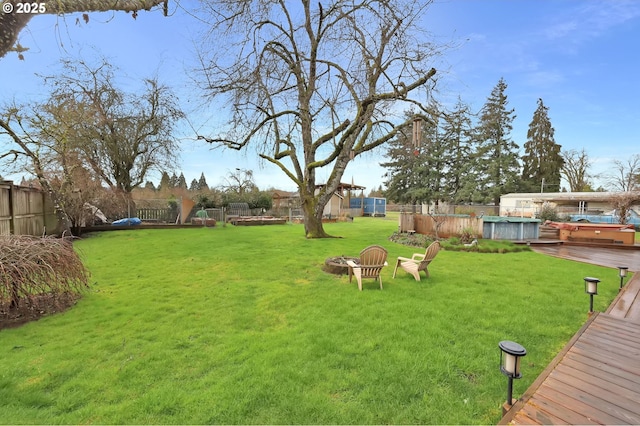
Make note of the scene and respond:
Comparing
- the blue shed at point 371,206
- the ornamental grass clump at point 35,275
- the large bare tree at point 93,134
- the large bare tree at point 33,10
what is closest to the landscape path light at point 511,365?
the large bare tree at point 33,10

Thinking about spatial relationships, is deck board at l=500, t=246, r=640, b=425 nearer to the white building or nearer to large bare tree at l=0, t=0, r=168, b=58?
large bare tree at l=0, t=0, r=168, b=58

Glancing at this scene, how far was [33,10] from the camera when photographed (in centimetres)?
229

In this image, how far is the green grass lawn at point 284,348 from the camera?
229 cm

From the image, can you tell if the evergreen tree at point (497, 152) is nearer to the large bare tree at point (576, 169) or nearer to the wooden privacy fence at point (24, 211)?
the large bare tree at point (576, 169)

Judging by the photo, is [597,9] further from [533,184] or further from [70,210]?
[533,184]

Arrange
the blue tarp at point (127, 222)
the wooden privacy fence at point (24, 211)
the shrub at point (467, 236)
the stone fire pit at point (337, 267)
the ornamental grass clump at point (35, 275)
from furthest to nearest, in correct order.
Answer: the blue tarp at point (127, 222) < the shrub at point (467, 236) < the wooden privacy fence at point (24, 211) < the stone fire pit at point (337, 267) < the ornamental grass clump at point (35, 275)

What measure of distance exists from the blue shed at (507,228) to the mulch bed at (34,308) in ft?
42.6

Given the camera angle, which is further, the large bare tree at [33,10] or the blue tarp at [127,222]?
the blue tarp at [127,222]

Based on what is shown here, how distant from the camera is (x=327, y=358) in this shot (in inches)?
118

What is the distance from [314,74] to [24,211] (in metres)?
11.4

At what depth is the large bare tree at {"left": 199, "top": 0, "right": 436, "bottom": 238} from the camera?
9500 mm

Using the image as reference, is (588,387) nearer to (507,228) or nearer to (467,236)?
(467,236)

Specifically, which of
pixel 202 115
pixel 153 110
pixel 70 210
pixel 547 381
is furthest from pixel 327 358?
pixel 153 110

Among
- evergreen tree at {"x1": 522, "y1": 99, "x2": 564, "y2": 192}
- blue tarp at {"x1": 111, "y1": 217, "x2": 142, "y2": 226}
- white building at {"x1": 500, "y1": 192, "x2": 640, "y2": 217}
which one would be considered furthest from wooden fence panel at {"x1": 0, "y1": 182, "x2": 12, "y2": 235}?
evergreen tree at {"x1": 522, "y1": 99, "x2": 564, "y2": 192}
